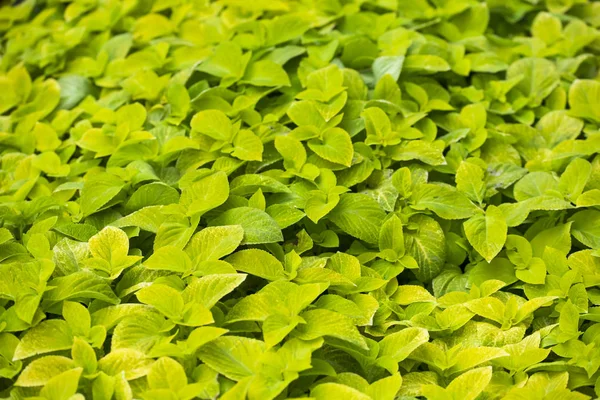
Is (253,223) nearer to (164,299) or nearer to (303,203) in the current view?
(303,203)

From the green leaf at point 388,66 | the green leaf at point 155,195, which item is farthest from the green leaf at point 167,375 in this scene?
the green leaf at point 388,66

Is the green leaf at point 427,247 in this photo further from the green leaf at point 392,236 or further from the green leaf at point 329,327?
the green leaf at point 329,327

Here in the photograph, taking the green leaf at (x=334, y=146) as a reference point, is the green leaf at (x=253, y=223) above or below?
below

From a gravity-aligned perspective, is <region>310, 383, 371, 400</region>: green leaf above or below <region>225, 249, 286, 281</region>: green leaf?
below

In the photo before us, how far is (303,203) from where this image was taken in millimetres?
1708

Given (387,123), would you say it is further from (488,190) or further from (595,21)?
(595,21)

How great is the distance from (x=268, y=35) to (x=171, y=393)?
140 cm

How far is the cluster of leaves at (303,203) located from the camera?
135 cm

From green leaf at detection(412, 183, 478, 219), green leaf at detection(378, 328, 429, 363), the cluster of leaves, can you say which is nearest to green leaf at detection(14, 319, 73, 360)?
the cluster of leaves

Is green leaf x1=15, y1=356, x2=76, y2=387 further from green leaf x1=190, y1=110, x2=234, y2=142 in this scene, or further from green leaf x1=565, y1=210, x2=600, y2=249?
green leaf x1=565, y1=210, x2=600, y2=249

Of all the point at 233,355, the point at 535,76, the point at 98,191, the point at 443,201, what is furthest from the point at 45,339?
the point at 535,76

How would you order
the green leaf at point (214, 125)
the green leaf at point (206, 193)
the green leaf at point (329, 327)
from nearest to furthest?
the green leaf at point (329, 327), the green leaf at point (206, 193), the green leaf at point (214, 125)

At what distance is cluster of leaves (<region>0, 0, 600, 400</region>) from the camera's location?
1348 mm

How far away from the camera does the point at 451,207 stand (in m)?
1.74
